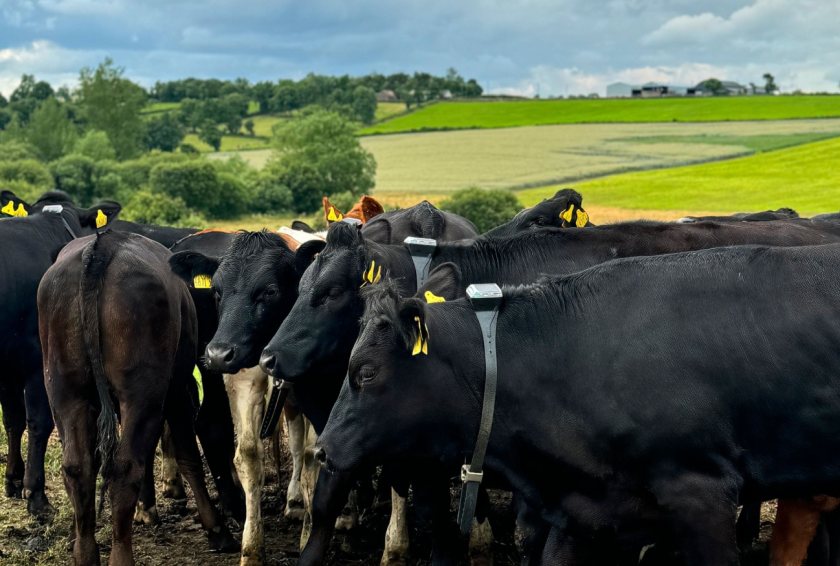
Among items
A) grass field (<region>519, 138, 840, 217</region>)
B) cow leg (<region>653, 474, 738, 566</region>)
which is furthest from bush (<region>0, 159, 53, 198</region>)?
cow leg (<region>653, 474, 738, 566</region>)

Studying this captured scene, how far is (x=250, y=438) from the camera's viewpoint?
7527 millimetres

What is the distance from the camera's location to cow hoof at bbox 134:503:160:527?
332 inches

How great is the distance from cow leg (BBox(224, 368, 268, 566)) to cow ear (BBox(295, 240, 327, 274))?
0.94 metres

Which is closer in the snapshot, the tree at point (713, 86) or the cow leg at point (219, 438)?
the cow leg at point (219, 438)

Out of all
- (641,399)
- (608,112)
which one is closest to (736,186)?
(608,112)

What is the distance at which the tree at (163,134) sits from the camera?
95.2m

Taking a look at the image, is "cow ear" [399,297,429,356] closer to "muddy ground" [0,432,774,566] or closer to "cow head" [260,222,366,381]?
"cow head" [260,222,366,381]

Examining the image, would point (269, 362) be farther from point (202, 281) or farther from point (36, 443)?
point (36, 443)

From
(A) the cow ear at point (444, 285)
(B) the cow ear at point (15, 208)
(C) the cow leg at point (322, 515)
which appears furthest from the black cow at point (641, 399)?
(B) the cow ear at point (15, 208)

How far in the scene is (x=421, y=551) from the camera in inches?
301

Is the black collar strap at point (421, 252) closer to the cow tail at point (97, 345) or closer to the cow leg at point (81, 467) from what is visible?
the cow tail at point (97, 345)

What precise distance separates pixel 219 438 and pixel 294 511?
855mm

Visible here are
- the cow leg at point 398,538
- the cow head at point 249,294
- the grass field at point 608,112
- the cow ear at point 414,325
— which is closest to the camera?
the cow ear at point 414,325

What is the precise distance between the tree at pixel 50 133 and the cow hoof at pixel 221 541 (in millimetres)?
83027
